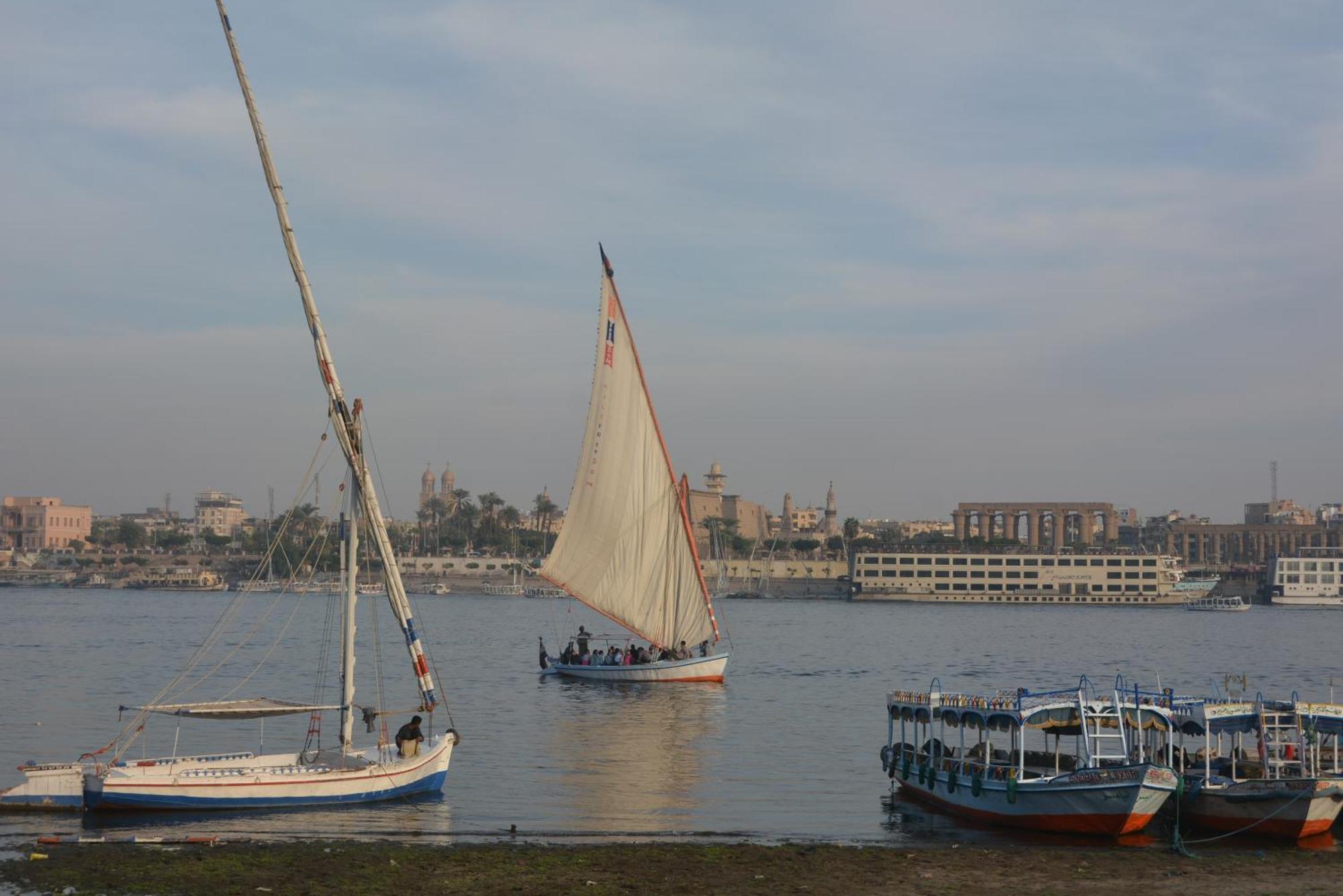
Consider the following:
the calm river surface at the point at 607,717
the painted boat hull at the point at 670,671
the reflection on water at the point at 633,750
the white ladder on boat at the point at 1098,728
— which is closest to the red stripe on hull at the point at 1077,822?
the calm river surface at the point at 607,717

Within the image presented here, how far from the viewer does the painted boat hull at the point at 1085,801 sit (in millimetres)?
31875

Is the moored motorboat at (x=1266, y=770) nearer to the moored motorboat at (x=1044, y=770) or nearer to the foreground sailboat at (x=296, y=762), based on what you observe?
the moored motorboat at (x=1044, y=770)

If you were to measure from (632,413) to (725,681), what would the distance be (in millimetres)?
18407

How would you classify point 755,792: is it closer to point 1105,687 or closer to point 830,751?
point 830,751

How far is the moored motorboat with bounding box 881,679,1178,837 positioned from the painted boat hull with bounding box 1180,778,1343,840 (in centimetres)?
110

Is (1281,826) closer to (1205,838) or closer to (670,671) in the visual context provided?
(1205,838)

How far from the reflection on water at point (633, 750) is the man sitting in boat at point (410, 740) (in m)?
4.11

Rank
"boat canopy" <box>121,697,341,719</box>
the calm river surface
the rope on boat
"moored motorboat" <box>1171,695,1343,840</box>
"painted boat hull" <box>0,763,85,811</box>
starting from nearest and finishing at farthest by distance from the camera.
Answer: the rope on boat
"moored motorboat" <box>1171,695,1343,840</box>
"painted boat hull" <box>0,763,85,811</box>
the calm river surface
"boat canopy" <box>121,697,341,719</box>

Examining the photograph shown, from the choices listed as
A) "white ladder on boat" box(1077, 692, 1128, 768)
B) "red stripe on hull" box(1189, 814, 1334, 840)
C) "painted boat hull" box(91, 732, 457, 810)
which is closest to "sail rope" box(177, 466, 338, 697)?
"painted boat hull" box(91, 732, 457, 810)

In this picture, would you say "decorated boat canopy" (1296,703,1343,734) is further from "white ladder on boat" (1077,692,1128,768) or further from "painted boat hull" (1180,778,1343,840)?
"white ladder on boat" (1077,692,1128,768)

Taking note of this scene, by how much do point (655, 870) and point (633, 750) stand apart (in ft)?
71.6

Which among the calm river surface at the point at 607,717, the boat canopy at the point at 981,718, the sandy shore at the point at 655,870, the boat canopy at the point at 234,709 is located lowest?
the calm river surface at the point at 607,717

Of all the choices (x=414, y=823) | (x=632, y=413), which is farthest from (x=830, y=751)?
(x=632, y=413)

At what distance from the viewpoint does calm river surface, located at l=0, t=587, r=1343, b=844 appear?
3500cm
